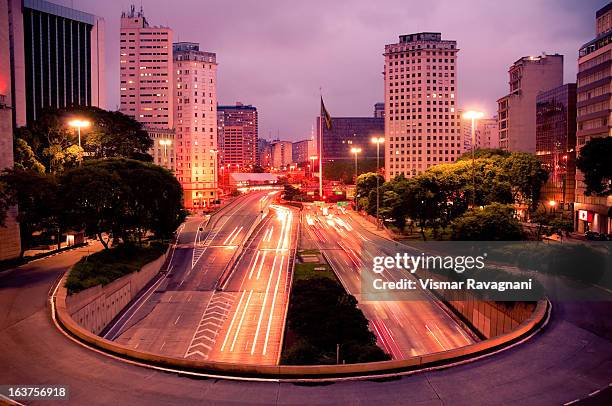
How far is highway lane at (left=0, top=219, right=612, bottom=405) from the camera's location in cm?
1900

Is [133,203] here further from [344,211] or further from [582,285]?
[344,211]

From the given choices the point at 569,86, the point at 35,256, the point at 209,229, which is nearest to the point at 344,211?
the point at 209,229

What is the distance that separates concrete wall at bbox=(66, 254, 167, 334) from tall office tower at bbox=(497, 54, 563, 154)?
98.1 m

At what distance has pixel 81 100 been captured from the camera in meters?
135

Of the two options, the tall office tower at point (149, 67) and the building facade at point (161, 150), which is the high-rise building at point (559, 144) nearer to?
the building facade at point (161, 150)

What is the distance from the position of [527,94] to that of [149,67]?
348 ft

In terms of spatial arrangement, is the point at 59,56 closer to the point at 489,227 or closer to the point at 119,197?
the point at 119,197

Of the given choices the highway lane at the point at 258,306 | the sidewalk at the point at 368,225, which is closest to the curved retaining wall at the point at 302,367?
the highway lane at the point at 258,306

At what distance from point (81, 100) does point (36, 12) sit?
77.1 feet

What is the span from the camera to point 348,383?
20281 mm

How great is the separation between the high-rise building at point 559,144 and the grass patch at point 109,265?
68920 mm

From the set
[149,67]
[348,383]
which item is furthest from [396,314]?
[149,67]

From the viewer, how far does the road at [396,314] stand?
3691 centimetres

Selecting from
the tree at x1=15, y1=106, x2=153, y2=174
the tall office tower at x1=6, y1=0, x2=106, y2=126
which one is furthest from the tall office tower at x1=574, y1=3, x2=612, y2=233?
the tall office tower at x1=6, y1=0, x2=106, y2=126
